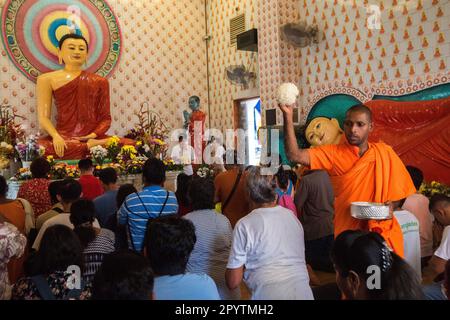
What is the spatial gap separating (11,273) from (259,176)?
6.61 feet

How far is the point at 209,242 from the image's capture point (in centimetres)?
253

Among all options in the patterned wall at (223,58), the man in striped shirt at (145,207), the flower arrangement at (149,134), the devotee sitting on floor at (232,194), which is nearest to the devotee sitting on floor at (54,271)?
the man in striped shirt at (145,207)

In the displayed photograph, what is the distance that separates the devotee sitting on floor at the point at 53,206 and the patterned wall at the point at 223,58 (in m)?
6.12

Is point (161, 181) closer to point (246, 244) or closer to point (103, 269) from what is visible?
point (246, 244)

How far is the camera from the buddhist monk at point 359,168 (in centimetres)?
235

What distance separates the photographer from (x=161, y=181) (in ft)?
9.78

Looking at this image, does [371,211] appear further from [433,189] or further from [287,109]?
[433,189]

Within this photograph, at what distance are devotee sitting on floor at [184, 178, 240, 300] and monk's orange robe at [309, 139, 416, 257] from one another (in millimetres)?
655

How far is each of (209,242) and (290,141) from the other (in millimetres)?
755

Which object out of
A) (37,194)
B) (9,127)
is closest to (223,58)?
(9,127)

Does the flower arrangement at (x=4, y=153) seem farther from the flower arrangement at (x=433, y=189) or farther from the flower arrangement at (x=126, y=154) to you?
the flower arrangement at (x=433, y=189)

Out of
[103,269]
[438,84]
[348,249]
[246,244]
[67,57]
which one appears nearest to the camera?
[103,269]

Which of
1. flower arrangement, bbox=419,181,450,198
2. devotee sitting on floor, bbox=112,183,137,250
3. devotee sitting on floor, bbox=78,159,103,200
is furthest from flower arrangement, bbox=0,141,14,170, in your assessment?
flower arrangement, bbox=419,181,450,198

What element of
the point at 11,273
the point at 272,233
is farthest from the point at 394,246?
the point at 11,273
